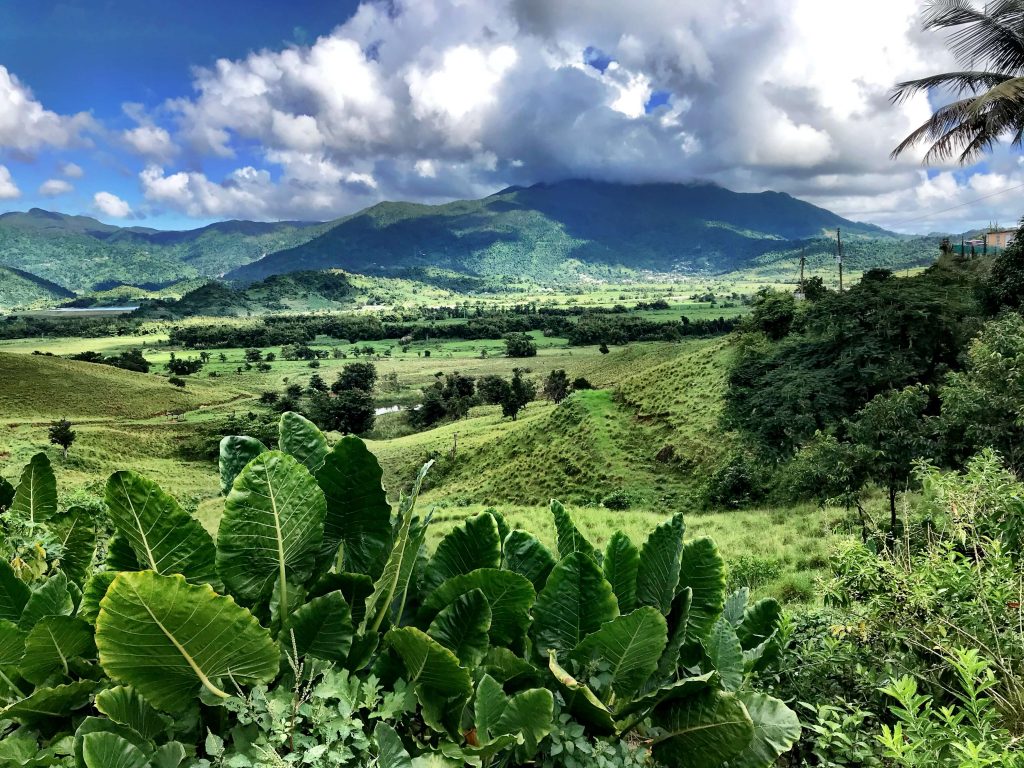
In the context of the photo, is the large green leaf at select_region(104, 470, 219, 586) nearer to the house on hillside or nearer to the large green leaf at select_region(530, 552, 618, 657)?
the large green leaf at select_region(530, 552, 618, 657)

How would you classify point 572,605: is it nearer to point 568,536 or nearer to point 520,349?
point 568,536

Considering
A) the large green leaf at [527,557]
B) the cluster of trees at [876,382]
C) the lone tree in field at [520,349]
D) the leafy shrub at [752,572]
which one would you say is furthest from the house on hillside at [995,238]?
the lone tree in field at [520,349]

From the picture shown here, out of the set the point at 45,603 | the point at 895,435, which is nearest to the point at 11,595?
the point at 45,603

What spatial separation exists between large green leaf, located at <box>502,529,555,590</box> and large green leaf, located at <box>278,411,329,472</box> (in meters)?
0.63

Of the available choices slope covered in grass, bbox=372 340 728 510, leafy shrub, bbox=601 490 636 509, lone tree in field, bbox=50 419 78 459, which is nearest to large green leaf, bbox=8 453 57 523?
slope covered in grass, bbox=372 340 728 510

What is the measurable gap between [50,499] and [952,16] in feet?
63.9

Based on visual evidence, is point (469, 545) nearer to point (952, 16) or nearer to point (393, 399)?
point (952, 16)

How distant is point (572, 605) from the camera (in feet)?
5.13

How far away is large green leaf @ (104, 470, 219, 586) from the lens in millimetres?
1282

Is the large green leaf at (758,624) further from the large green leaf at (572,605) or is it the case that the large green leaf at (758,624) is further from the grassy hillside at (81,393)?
the grassy hillside at (81,393)

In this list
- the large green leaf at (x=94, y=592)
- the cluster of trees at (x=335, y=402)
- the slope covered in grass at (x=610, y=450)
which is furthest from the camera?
the cluster of trees at (x=335, y=402)

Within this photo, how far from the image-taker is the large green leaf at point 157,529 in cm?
128

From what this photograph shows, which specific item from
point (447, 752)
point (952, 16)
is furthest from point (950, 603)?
point (952, 16)

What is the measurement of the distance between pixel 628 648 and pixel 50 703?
126 centimetres
